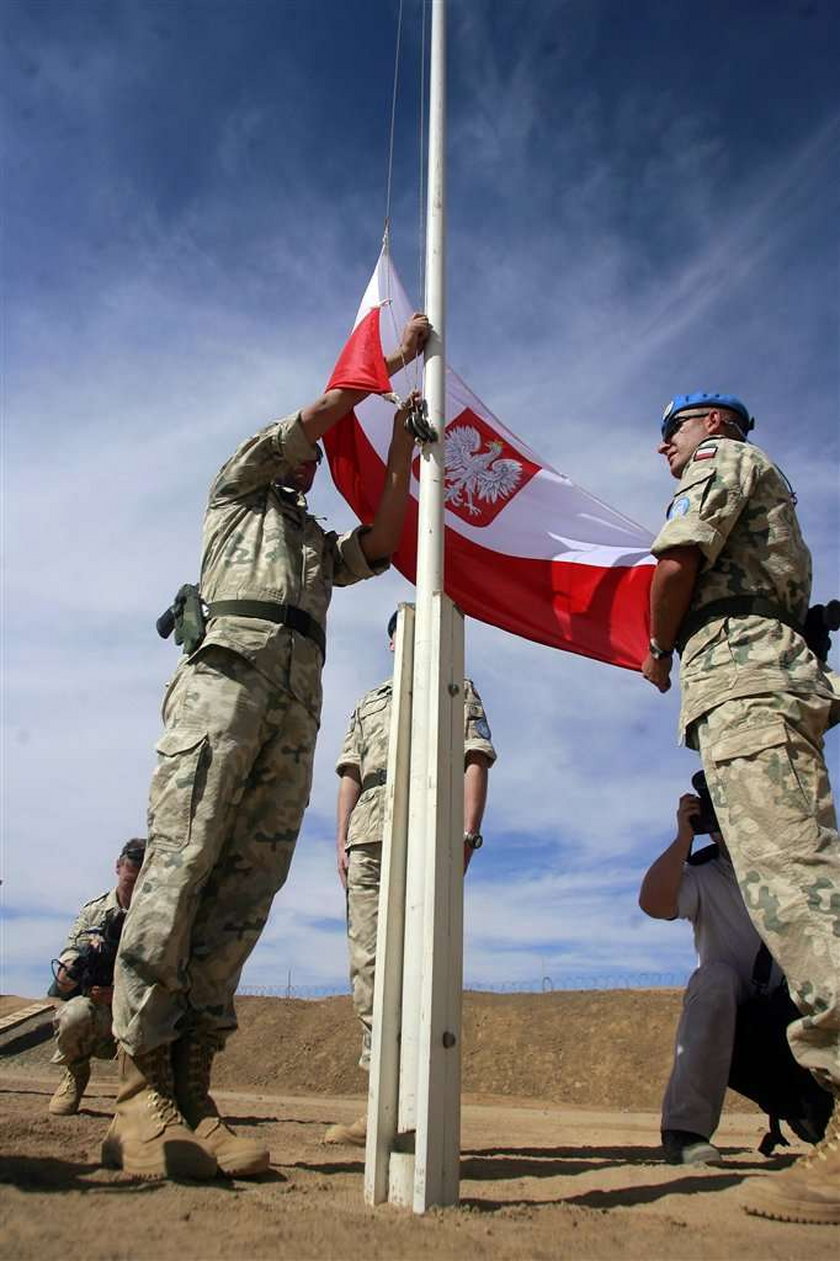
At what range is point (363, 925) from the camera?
183 inches

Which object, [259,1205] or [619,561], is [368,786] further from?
[259,1205]

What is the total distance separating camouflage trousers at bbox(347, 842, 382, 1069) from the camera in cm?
446

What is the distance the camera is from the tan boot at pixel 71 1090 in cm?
512

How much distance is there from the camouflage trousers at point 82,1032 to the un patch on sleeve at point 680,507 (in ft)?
13.6

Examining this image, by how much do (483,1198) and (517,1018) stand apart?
10154 millimetres

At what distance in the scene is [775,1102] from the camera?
345cm

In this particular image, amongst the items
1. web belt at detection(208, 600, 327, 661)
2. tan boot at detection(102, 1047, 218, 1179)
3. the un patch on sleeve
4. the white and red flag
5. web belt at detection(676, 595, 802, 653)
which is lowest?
tan boot at detection(102, 1047, 218, 1179)

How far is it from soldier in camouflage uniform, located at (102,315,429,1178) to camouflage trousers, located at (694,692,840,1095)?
133 cm

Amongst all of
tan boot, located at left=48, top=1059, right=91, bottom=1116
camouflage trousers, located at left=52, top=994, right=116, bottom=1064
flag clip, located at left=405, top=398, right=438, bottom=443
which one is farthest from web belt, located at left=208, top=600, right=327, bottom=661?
tan boot, located at left=48, top=1059, right=91, bottom=1116

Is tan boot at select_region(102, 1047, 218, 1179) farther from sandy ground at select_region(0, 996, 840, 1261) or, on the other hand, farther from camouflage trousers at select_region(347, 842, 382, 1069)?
camouflage trousers at select_region(347, 842, 382, 1069)

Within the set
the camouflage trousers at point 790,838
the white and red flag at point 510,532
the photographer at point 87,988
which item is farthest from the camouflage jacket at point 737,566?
the photographer at point 87,988

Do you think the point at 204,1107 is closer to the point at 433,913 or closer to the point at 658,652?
the point at 433,913

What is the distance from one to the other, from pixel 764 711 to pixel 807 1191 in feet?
3.72

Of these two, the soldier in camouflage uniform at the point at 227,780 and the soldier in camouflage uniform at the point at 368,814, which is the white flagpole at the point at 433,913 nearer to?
the soldier in camouflage uniform at the point at 227,780
